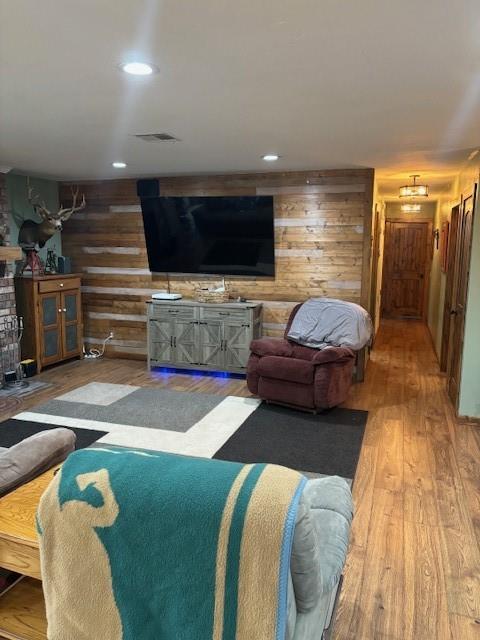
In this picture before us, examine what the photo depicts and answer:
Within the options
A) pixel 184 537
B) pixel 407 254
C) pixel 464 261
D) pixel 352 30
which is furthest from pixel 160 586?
pixel 407 254

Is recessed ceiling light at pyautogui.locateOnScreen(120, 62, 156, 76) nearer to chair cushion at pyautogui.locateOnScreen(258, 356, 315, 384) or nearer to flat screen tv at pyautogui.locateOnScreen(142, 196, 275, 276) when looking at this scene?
chair cushion at pyautogui.locateOnScreen(258, 356, 315, 384)

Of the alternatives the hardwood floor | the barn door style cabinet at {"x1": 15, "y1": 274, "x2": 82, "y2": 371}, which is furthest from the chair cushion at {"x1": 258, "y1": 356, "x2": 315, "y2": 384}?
the barn door style cabinet at {"x1": 15, "y1": 274, "x2": 82, "y2": 371}

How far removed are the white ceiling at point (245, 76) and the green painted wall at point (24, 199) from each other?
1.70m

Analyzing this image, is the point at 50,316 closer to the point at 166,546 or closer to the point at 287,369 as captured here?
the point at 287,369

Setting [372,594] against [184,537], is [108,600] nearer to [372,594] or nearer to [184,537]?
[184,537]

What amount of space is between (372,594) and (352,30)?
93.5 inches

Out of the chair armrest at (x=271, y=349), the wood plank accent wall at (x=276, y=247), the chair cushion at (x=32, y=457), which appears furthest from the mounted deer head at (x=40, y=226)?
the chair cushion at (x=32, y=457)

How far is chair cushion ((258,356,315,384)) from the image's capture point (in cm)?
446

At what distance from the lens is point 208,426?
166 inches

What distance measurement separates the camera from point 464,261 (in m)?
4.73

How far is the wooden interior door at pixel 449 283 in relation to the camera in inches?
222

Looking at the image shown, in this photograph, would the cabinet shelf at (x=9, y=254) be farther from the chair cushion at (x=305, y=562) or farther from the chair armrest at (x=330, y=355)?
the chair cushion at (x=305, y=562)

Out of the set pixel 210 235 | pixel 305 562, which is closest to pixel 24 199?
pixel 210 235

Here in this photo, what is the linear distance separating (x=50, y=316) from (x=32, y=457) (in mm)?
4316
